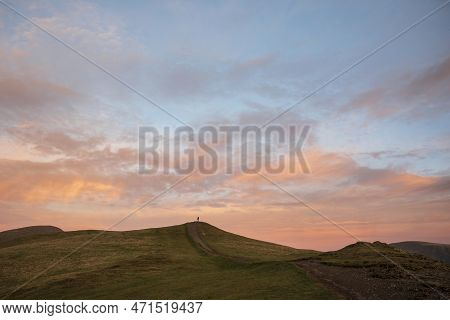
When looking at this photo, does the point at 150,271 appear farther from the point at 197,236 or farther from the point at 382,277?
the point at 197,236

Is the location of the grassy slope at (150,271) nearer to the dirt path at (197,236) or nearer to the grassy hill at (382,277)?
the dirt path at (197,236)

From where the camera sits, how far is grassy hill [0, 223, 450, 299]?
95.3 feet

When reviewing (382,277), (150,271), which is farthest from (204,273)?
(382,277)

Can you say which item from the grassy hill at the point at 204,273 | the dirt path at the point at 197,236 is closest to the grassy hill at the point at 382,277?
the grassy hill at the point at 204,273

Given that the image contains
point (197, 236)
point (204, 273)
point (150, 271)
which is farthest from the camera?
point (197, 236)

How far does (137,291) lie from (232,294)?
11186 millimetres

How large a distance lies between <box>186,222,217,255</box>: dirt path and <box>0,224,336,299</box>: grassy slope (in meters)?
1.17

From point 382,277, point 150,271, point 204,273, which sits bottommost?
point 150,271

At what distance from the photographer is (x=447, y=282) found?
31.1 meters

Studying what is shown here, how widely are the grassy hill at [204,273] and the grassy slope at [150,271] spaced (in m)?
0.08

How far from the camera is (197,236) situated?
7881 centimetres

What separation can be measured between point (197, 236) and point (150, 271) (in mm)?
31398
